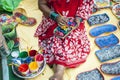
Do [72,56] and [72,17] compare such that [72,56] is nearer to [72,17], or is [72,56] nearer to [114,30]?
[72,17]

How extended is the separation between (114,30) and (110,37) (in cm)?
10

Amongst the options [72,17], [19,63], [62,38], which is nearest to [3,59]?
[19,63]

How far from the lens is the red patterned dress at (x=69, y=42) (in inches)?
86.3

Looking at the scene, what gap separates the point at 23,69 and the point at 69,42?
16.8 inches

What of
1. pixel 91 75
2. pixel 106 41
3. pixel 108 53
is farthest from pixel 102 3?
pixel 91 75

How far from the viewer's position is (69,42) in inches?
87.4

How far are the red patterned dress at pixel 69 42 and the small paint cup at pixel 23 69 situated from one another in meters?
0.21

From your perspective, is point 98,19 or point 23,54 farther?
point 98,19

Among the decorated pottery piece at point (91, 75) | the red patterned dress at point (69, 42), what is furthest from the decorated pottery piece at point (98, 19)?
the decorated pottery piece at point (91, 75)

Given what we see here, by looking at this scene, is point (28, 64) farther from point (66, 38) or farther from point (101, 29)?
point (101, 29)

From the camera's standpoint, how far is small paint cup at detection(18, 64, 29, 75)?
6.79 ft

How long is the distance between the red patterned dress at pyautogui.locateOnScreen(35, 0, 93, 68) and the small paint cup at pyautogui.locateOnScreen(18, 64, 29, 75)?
214 mm

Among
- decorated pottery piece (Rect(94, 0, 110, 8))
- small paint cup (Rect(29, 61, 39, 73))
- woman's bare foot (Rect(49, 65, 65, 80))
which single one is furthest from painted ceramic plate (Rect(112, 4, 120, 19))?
small paint cup (Rect(29, 61, 39, 73))

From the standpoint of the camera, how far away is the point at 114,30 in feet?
8.14
